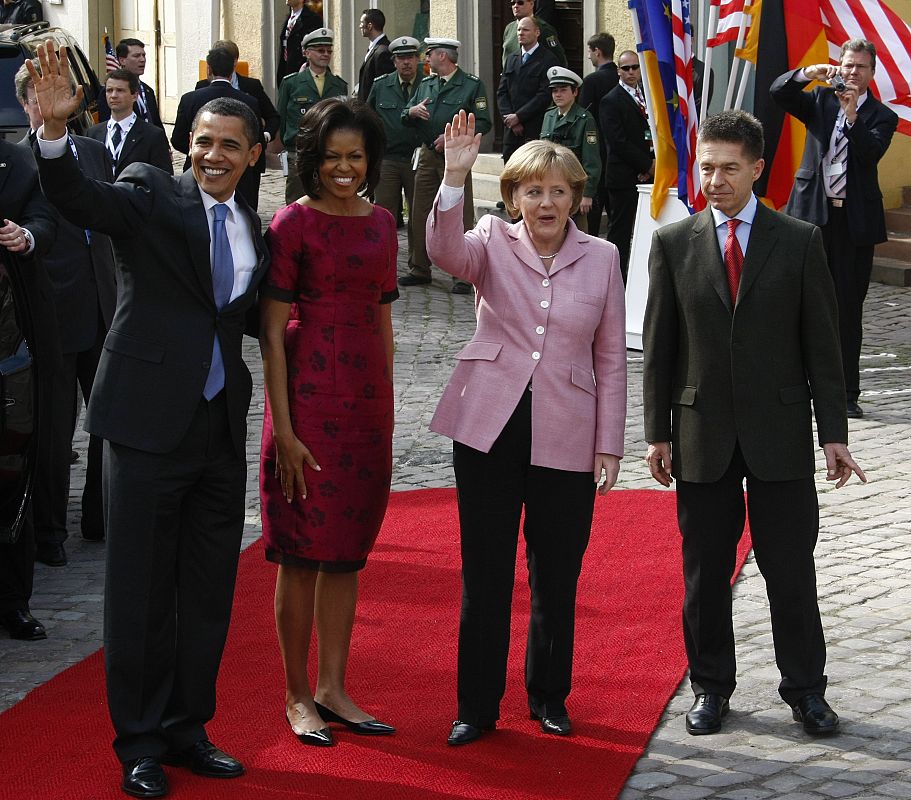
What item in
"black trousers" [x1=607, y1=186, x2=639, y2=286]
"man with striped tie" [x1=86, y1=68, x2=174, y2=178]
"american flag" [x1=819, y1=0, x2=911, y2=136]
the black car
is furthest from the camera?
"black trousers" [x1=607, y1=186, x2=639, y2=286]

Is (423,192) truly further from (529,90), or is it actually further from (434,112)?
(529,90)

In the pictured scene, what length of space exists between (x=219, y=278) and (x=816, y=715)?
2335mm

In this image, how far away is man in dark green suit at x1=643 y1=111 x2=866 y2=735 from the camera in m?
5.14

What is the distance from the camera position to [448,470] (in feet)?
29.0

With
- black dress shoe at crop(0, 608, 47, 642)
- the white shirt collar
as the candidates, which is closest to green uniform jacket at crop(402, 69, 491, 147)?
black dress shoe at crop(0, 608, 47, 642)

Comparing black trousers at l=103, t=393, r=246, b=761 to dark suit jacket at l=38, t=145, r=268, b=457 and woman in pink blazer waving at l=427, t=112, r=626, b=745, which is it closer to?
dark suit jacket at l=38, t=145, r=268, b=457

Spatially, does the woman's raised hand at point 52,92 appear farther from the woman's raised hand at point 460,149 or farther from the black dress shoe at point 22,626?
the black dress shoe at point 22,626

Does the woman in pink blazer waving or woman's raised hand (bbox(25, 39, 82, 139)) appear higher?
woman's raised hand (bbox(25, 39, 82, 139))

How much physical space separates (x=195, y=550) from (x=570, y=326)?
4.40ft

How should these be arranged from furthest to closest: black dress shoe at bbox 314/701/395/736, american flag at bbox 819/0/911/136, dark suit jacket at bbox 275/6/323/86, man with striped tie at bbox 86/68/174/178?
dark suit jacket at bbox 275/6/323/86 → american flag at bbox 819/0/911/136 → man with striped tie at bbox 86/68/174/178 → black dress shoe at bbox 314/701/395/736

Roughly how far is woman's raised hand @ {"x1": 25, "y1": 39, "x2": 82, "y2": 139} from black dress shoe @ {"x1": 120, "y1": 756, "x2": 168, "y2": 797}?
5.98 feet

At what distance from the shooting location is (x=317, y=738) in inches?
200

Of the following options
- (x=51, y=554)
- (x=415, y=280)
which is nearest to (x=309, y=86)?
(x=415, y=280)

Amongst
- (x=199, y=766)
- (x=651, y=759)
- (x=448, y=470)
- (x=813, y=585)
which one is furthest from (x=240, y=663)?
(x=448, y=470)
